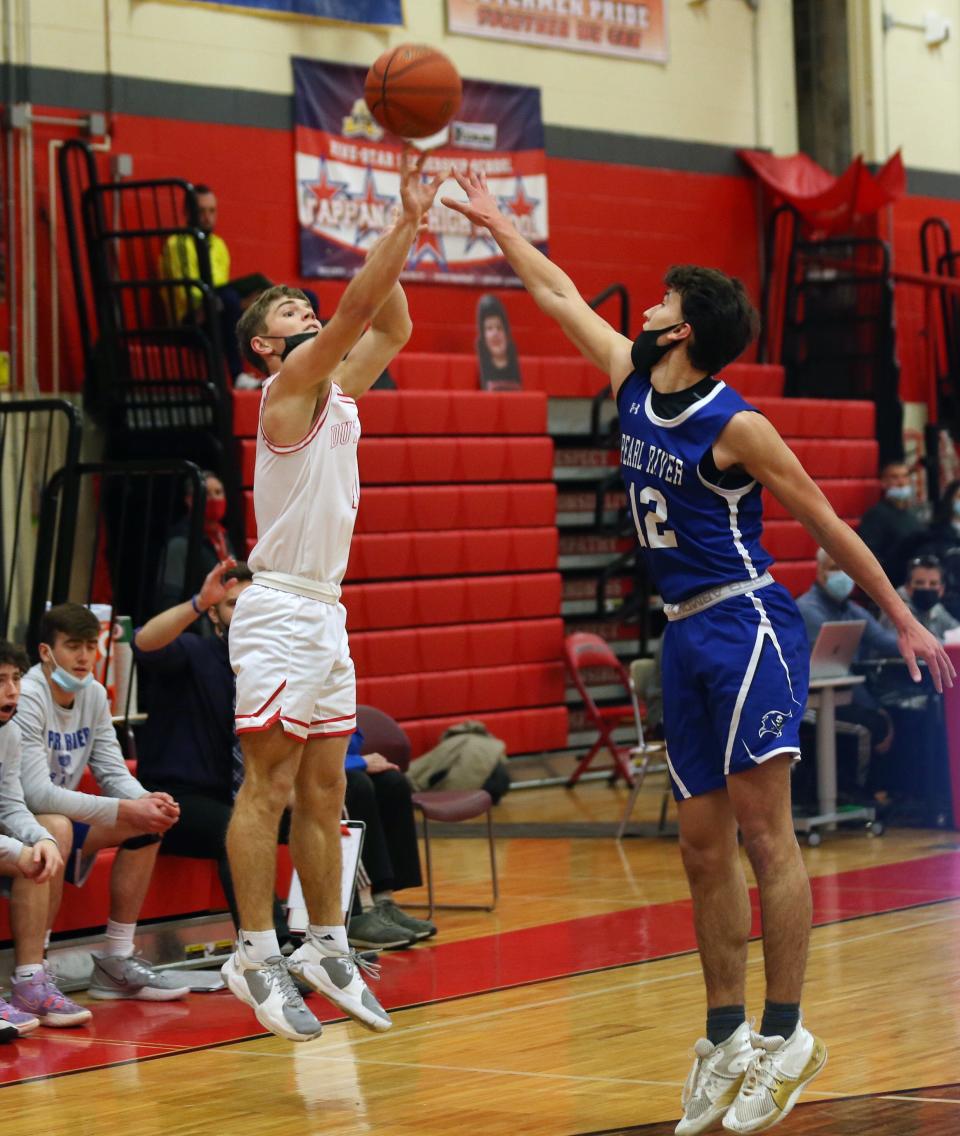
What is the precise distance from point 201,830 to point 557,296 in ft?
8.24

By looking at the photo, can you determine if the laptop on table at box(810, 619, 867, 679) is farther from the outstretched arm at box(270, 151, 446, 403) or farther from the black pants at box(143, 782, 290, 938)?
the outstretched arm at box(270, 151, 446, 403)

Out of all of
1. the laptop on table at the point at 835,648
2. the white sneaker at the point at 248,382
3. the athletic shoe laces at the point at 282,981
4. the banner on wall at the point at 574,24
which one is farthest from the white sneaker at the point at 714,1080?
the banner on wall at the point at 574,24

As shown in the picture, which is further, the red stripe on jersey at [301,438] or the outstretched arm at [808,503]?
the red stripe on jersey at [301,438]

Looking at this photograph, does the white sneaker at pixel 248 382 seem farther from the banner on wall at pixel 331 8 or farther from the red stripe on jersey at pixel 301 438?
the red stripe on jersey at pixel 301 438

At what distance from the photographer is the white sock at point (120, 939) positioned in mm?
5980

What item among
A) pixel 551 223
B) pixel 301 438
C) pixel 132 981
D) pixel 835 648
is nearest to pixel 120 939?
pixel 132 981

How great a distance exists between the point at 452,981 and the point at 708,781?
6.98ft

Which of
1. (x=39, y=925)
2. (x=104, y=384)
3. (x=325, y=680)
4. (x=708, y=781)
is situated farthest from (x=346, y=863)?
(x=104, y=384)

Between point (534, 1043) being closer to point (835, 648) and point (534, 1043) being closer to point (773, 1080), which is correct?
point (773, 1080)

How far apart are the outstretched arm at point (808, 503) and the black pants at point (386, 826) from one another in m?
2.96

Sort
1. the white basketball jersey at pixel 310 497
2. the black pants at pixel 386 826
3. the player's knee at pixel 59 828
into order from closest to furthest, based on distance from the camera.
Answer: the white basketball jersey at pixel 310 497, the player's knee at pixel 59 828, the black pants at pixel 386 826

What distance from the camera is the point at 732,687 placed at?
4.14m

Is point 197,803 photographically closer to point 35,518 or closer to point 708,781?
point 708,781

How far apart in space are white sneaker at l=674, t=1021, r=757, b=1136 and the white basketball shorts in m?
1.24
